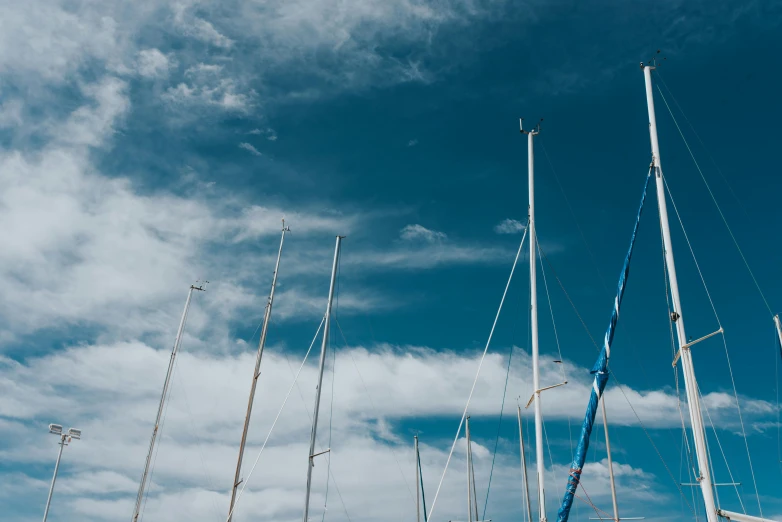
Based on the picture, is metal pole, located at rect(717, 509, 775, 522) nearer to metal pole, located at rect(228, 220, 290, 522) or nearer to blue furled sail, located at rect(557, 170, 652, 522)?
blue furled sail, located at rect(557, 170, 652, 522)

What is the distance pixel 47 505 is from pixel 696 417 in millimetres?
50541

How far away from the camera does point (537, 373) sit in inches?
981

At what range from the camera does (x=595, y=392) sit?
23.3 meters

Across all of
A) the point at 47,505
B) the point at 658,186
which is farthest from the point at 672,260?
the point at 47,505

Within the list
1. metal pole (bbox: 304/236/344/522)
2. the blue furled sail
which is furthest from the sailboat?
metal pole (bbox: 304/236/344/522)

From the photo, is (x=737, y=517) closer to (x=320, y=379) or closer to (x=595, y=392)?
(x=595, y=392)

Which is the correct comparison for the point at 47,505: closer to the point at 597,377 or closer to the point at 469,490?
the point at 469,490

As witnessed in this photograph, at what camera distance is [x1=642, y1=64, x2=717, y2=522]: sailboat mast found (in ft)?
64.5

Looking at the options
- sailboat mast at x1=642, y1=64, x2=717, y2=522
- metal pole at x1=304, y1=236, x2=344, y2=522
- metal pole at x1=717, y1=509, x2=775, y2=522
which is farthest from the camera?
metal pole at x1=304, y1=236, x2=344, y2=522

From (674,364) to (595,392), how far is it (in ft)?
10.3

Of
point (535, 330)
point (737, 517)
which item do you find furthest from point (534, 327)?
point (737, 517)

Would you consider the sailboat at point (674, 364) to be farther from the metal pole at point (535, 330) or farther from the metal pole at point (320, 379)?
the metal pole at point (320, 379)

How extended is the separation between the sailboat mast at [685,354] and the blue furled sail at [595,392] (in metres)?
1.53

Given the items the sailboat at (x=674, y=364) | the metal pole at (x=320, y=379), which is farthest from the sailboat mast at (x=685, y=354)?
the metal pole at (x=320, y=379)
